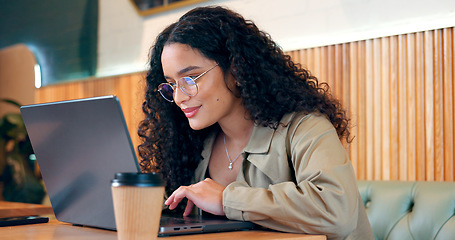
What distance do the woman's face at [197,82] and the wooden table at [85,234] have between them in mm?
452

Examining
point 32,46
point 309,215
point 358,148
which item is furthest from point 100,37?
point 309,215

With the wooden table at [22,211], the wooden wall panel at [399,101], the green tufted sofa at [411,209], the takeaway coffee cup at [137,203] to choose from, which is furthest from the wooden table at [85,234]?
the wooden wall panel at [399,101]

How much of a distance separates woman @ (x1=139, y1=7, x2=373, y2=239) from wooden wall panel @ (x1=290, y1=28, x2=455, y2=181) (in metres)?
0.67

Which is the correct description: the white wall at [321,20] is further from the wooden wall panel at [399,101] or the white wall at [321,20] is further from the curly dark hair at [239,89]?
the curly dark hair at [239,89]

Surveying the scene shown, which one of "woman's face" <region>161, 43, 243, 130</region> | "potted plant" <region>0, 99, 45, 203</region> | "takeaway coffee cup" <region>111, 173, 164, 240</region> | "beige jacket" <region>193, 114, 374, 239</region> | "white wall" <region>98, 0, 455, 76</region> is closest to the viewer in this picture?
"takeaway coffee cup" <region>111, 173, 164, 240</region>

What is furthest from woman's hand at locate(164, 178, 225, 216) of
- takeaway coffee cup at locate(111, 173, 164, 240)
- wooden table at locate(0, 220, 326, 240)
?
takeaway coffee cup at locate(111, 173, 164, 240)

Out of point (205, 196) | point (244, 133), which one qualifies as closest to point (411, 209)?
point (244, 133)

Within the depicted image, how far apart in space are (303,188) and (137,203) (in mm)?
542

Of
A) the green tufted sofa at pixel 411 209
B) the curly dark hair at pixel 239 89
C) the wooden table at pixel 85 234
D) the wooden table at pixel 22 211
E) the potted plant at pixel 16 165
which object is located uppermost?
the curly dark hair at pixel 239 89

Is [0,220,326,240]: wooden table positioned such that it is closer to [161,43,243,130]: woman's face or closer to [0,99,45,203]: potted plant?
[161,43,243,130]: woman's face

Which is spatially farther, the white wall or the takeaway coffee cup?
the white wall

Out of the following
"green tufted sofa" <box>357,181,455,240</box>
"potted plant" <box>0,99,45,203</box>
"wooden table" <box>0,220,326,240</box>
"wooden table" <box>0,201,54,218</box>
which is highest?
"wooden table" <box>0,220,326,240</box>

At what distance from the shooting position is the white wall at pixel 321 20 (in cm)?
233

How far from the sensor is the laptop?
1056 millimetres
